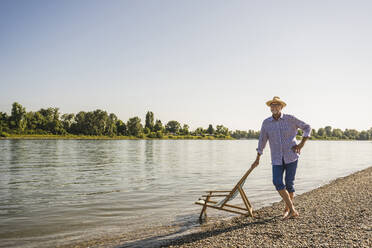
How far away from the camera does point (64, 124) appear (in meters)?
143

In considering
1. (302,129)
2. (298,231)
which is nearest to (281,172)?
(302,129)

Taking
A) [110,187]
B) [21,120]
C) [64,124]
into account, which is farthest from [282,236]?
[64,124]

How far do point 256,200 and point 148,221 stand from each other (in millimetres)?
5539

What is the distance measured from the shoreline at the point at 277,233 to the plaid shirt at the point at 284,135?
5.81 feet

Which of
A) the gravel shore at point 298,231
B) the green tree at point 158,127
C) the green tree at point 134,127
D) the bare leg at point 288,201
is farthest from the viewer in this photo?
the green tree at point 158,127

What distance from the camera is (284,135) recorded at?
696 centimetres

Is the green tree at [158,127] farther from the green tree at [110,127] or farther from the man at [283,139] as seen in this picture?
the man at [283,139]

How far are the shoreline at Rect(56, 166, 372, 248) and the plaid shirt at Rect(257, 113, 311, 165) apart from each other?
1772 mm

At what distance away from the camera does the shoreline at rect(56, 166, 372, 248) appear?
610cm

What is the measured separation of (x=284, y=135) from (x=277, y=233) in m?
2.39

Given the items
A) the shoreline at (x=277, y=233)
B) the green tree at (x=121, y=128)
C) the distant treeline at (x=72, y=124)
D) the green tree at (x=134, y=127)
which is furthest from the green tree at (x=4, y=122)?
the shoreline at (x=277, y=233)

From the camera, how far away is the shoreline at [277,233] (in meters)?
6.10

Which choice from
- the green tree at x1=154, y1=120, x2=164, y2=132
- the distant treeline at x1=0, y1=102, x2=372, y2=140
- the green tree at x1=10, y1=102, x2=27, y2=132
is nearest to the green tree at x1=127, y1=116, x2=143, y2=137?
the distant treeline at x1=0, y1=102, x2=372, y2=140

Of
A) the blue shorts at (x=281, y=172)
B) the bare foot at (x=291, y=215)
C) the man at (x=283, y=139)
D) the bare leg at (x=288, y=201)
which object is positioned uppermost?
the man at (x=283, y=139)
